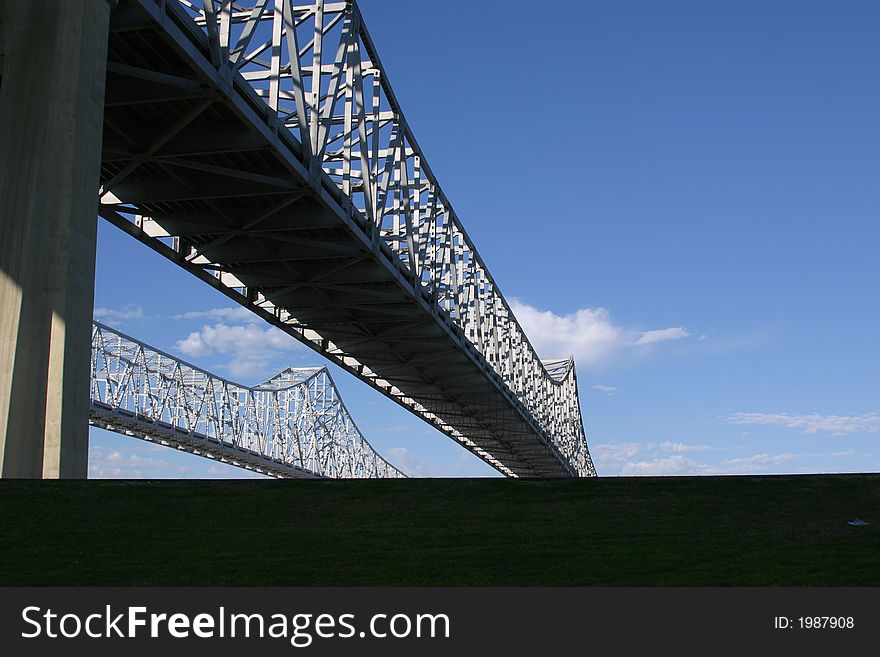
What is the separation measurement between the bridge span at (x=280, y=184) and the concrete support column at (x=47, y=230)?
2.99 m

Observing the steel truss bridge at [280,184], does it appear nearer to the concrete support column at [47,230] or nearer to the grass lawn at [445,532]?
the concrete support column at [47,230]

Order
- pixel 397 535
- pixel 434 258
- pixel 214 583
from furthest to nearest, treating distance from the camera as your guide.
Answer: pixel 434 258 → pixel 397 535 → pixel 214 583

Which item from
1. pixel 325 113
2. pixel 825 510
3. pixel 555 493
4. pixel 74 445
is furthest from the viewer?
pixel 325 113

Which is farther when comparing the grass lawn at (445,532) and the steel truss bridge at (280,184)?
the steel truss bridge at (280,184)

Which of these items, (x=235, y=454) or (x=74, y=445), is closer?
(x=74, y=445)

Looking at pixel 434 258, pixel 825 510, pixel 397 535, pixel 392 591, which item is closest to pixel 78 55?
pixel 397 535

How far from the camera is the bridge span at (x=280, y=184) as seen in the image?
22984mm

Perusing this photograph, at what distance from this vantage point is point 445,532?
12281 mm

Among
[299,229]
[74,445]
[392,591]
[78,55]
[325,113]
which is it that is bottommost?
[392,591]

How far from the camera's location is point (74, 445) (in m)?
16.1

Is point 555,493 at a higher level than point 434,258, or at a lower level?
lower

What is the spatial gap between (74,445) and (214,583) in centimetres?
698

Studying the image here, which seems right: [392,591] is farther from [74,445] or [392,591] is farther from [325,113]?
[325,113]

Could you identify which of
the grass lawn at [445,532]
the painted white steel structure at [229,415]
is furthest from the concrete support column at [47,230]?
the painted white steel structure at [229,415]
